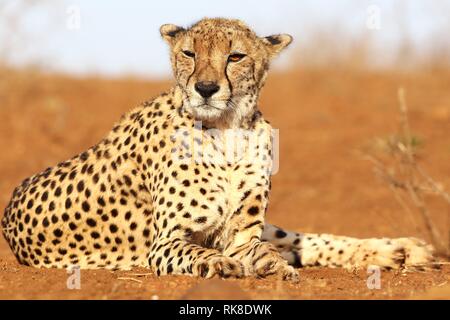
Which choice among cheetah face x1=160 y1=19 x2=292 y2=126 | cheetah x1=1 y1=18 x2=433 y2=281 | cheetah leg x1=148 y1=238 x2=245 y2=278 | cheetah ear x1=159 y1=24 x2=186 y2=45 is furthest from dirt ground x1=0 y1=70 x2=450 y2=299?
cheetah ear x1=159 y1=24 x2=186 y2=45

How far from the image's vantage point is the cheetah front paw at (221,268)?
431 cm

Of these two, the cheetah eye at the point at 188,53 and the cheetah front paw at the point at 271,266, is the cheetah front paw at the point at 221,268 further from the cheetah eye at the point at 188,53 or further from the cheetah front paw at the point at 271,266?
the cheetah eye at the point at 188,53

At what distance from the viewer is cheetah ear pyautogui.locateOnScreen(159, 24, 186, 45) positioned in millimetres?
5177

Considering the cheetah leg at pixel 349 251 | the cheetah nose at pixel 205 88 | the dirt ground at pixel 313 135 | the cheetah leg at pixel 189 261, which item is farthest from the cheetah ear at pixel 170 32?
the cheetah leg at pixel 349 251

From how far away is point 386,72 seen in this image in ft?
50.4

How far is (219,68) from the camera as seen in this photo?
470 cm

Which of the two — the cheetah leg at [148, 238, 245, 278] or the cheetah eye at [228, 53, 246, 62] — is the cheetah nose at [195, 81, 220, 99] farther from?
the cheetah leg at [148, 238, 245, 278]

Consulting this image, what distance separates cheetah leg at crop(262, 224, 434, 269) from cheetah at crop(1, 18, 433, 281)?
0.04 feet

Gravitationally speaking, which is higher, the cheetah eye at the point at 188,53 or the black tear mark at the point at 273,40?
the black tear mark at the point at 273,40

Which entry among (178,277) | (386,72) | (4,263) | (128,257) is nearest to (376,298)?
(178,277)

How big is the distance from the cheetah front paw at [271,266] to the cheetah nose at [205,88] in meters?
0.79
